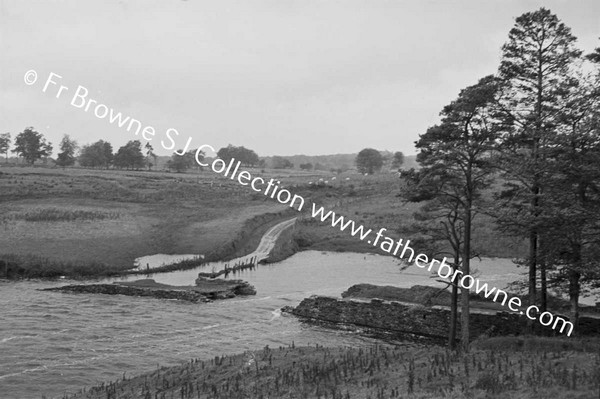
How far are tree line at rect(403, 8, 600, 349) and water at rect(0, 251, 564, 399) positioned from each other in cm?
1280

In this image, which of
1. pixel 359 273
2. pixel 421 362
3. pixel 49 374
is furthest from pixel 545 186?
pixel 359 273

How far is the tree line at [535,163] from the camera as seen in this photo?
26.5m

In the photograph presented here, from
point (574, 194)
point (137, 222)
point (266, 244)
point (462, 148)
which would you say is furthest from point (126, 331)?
point (137, 222)

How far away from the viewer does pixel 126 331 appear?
37.1 metres

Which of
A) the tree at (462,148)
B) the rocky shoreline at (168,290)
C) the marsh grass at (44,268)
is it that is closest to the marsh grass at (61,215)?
the marsh grass at (44,268)

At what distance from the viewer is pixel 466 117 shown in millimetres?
27703

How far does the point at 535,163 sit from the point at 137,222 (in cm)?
6540

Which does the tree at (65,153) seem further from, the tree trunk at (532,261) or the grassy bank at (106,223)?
the tree trunk at (532,261)

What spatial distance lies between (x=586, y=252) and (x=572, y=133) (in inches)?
217

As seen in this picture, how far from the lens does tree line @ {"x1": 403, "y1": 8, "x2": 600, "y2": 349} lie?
2645cm

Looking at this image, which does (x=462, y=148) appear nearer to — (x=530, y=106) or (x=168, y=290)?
(x=530, y=106)

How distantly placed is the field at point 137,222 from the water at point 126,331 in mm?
9035

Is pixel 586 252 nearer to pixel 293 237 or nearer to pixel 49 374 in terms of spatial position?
pixel 49 374

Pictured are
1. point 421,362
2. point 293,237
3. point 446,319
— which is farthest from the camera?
point 293,237
